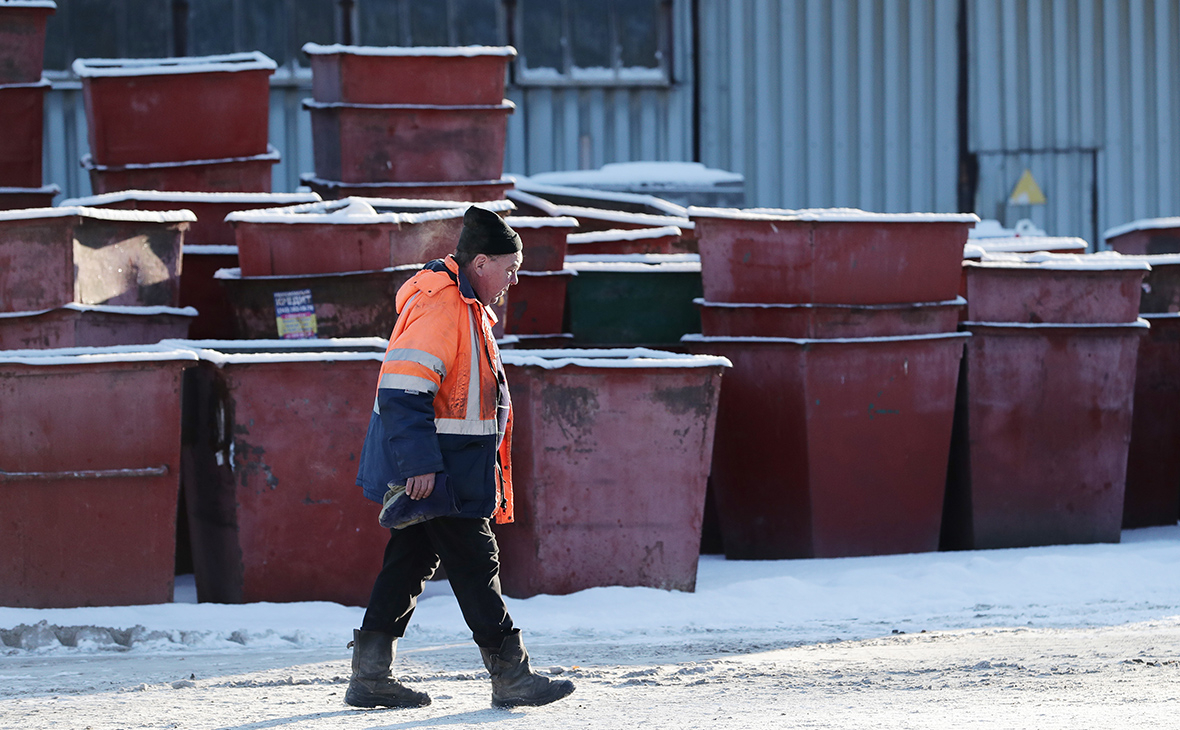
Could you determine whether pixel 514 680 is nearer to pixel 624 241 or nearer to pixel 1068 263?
pixel 1068 263

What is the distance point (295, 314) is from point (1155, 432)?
163 inches

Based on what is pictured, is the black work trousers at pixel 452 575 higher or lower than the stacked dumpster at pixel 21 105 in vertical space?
lower

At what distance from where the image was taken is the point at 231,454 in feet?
16.2

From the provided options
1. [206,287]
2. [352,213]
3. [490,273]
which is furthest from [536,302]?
[490,273]

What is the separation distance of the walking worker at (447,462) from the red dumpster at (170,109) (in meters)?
3.64

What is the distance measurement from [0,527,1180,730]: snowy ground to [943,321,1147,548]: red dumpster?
0.31 m

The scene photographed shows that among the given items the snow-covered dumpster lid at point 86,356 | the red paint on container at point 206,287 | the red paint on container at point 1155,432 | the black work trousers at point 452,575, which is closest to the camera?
the black work trousers at point 452,575

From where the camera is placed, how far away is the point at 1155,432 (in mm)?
6770

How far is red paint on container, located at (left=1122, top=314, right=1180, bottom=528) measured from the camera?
22.0 ft

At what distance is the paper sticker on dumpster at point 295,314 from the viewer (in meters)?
5.54

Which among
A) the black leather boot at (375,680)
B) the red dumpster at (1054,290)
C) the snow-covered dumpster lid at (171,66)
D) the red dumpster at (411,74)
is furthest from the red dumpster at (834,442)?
the snow-covered dumpster lid at (171,66)

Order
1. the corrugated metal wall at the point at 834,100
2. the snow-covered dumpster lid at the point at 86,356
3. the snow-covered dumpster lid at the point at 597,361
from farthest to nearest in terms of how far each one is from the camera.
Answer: the corrugated metal wall at the point at 834,100 → the snow-covered dumpster lid at the point at 597,361 → the snow-covered dumpster lid at the point at 86,356

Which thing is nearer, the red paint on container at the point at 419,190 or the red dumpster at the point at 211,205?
the red dumpster at the point at 211,205

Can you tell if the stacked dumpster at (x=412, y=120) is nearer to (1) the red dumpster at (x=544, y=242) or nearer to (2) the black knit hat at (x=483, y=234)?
(1) the red dumpster at (x=544, y=242)
